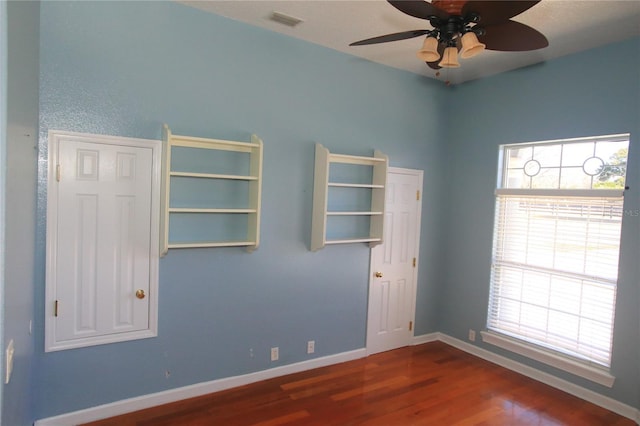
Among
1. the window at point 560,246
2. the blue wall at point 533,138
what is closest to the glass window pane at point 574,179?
the window at point 560,246

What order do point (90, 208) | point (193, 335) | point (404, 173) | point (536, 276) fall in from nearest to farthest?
point (90, 208)
point (193, 335)
point (536, 276)
point (404, 173)

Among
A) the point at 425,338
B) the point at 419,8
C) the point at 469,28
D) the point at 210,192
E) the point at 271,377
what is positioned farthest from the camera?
the point at 425,338

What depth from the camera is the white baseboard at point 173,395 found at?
8.63 ft

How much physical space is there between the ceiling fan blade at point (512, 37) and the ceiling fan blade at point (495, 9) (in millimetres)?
81

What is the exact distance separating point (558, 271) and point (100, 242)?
3.92 m

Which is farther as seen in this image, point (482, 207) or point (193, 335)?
point (482, 207)

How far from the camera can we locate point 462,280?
14.7 ft

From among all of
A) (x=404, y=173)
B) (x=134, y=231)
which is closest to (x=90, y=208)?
(x=134, y=231)

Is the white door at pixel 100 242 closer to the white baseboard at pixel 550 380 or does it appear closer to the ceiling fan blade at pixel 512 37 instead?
the ceiling fan blade at pixel 512 37

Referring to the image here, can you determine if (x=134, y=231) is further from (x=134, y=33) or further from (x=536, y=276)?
(x=536, y=276)

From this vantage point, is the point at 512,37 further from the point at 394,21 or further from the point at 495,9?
the point at 394,21

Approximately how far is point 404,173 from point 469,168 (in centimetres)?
81

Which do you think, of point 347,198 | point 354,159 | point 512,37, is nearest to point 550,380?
point 347,198

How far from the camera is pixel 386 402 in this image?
10.5 feet
